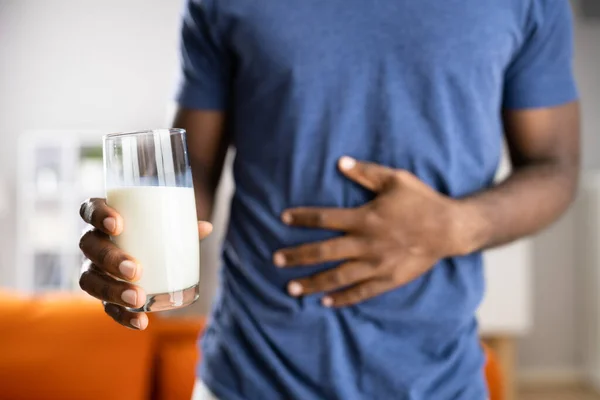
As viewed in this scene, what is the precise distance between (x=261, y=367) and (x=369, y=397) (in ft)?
0.45

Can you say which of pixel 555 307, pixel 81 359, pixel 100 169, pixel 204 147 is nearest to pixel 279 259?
pixel 204 147

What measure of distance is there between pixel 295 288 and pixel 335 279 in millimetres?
52

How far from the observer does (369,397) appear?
2.52ft

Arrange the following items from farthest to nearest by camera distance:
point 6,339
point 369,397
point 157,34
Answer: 1. point 157,34
2. point 6,339
3. point 369,397

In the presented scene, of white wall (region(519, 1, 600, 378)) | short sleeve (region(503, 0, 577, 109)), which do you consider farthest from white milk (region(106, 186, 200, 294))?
white wall (region(519, 1, 600, 378))

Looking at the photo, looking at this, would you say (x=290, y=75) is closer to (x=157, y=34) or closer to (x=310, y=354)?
(x=310, y=354)

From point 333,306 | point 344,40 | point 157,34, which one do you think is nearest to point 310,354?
point 333,306

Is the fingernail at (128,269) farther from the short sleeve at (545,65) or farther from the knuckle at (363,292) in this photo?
the short sleeve at (545,65)

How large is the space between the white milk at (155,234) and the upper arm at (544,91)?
500 mm

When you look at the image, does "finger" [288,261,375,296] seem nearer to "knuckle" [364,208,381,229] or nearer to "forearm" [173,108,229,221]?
"knuckle" [364,208,381,229]

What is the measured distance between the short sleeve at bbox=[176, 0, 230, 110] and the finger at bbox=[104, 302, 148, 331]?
1.11 feet

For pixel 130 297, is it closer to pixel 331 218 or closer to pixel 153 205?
pixel 153 205

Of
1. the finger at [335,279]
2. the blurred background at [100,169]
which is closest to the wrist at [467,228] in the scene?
the finger at [335,279]

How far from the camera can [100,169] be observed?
4.59 m
